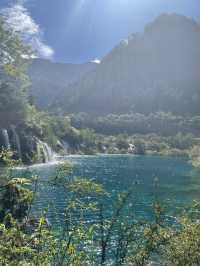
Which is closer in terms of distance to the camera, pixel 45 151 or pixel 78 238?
pixel 78 238

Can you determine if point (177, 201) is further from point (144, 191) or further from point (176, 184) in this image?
point (176, 184)

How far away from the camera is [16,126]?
135250 millimetres

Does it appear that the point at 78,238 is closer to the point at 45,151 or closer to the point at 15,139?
the point at 15,139

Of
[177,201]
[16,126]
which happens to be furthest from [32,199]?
[16,126]

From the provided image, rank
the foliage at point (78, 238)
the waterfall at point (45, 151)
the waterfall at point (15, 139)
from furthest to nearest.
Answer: the waterfall at point (45, 151) → the waterfall at point (15, 139) → the foliage at point (78, 238)

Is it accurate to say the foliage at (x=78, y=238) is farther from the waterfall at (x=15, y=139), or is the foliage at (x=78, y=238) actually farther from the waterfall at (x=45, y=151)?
the waterfall at (x=45, y=151)

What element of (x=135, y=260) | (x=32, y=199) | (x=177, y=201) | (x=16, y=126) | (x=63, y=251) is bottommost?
(x=177, y=201)

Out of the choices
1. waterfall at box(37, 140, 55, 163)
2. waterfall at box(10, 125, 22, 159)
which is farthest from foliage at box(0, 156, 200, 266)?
waterfall at box(37, 140, 55, 163)

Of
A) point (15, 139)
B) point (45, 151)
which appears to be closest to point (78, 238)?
point (15, 139)

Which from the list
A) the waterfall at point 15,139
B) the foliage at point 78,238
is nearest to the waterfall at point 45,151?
the waterfall at point 15,139

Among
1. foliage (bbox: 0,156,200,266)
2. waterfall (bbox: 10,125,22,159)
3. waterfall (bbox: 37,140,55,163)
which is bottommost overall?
foliage (bbox: 0,156,200,266)

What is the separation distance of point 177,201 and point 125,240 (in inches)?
2093

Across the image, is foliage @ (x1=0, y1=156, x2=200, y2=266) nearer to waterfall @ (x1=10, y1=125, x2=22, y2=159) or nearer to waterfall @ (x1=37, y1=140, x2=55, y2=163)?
waterfall @ (x1=10, y1=125, x2=22, y2=159)

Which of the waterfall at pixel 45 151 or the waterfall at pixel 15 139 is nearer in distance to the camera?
the waterfall at pixel 15 139
